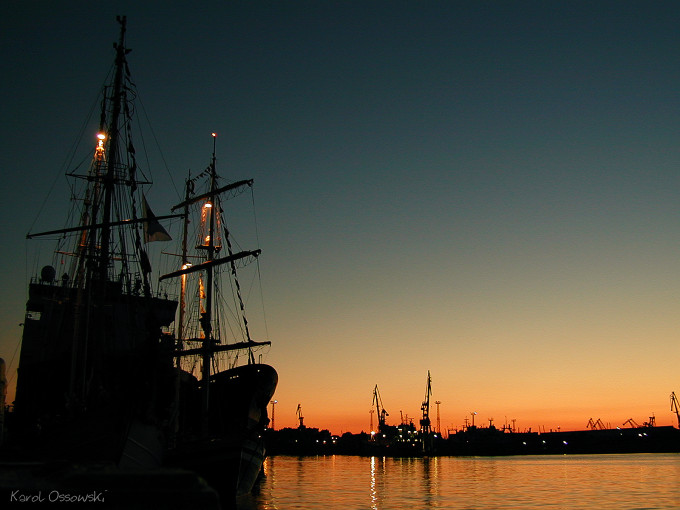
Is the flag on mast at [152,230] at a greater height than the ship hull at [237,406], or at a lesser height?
greater

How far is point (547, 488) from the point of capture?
206 ft

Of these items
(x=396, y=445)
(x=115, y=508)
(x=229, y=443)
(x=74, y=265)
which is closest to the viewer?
(x=115, y=508)

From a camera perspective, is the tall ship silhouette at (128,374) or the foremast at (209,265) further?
the foremast at (209,265)

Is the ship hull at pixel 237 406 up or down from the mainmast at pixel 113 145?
down

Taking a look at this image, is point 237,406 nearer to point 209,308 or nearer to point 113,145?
point 209,308

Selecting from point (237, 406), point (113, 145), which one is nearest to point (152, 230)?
point (113, 145)

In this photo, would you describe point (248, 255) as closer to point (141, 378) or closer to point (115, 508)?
point (141, 378)

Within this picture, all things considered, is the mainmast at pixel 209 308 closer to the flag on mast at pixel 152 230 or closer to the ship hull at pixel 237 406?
the ship hull at pixel 237 406

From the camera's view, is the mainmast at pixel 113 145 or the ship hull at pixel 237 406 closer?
the mainmast at pixel 113 145

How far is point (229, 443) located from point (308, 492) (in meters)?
28.0

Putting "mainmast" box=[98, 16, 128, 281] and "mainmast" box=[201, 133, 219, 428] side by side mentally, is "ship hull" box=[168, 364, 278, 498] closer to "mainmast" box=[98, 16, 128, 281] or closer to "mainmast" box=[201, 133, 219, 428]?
"mainmast" box=[201, 133, 219, 428]

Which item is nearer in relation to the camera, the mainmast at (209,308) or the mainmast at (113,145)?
the mainmast at (113,145)

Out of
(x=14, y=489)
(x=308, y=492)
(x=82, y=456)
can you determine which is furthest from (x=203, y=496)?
(x=308, y=492)

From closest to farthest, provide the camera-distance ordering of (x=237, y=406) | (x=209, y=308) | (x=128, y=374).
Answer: (x=128, y=374) < (x=209, y=308) < (x=237, y=406)
